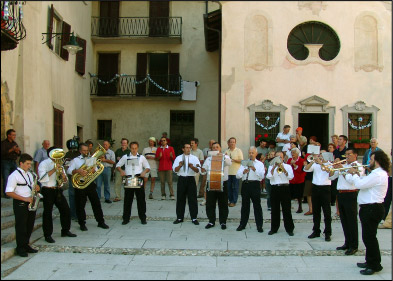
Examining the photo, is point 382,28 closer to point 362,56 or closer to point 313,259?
point 362,56

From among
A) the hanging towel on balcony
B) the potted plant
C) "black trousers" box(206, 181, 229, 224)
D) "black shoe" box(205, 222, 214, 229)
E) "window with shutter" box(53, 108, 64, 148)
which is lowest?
"black shoe" box(205, 222, 214, 229)

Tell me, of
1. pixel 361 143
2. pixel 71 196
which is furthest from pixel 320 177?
pixel 361 143

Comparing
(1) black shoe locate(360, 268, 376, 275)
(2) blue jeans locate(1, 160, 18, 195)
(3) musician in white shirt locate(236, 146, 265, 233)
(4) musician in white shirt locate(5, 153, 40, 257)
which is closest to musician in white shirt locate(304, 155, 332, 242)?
(3) musician in white shirt locate(236, 146, 265, 233)

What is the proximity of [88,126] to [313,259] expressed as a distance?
45.8ft

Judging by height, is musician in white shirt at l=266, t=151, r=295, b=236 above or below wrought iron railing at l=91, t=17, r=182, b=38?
below

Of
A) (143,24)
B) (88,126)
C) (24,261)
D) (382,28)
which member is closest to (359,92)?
(382,28)

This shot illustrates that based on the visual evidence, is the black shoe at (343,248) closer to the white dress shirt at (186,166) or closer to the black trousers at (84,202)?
the white dress shirt at (186,166)

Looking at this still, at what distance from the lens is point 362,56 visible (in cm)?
1573

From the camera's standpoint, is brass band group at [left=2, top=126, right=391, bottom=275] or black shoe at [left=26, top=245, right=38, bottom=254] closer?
brass band group at [left=2, top=126, right=391, bottom=275]

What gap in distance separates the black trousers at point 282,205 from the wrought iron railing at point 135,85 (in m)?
10.9

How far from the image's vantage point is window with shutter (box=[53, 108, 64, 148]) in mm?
14453

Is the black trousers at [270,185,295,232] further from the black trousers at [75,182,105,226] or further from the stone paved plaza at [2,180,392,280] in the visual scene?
the black trousers at [75,182,105,226]

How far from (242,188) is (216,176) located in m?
0.63

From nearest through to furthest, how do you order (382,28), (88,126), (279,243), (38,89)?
(279,243), (38,89), (382,28), (88,126)
